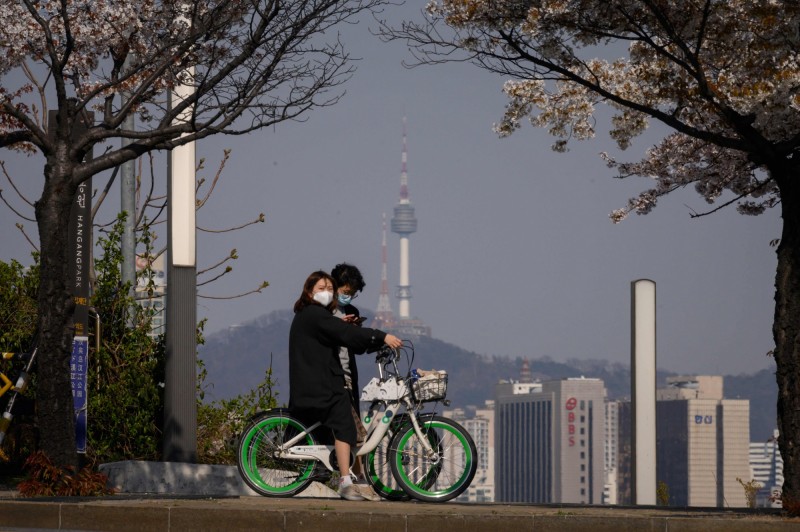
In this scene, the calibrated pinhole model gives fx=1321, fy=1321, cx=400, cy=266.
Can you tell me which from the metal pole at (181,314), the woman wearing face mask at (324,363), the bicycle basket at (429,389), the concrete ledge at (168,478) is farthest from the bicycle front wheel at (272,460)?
the metal pole at (181,314)

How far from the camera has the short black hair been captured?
11.0 metres

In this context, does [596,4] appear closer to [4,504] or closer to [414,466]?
[414,466]

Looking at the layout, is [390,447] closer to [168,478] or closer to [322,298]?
[322,298]

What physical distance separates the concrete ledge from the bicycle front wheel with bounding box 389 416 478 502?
3171 millimetres

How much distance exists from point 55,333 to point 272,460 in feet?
7.09

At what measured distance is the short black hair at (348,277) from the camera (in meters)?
11.0

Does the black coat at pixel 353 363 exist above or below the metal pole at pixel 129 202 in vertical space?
below

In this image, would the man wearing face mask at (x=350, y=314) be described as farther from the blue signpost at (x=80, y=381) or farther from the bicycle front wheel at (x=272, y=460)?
the blue signpost at (x=80, y=381)

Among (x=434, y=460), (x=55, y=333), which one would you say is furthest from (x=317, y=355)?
(x=55, y=333)

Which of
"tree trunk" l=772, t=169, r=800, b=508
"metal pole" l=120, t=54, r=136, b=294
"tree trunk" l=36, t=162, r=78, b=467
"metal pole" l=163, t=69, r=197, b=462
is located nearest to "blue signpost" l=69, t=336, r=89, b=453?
"metal pole" l=163, t=69, r=197, b=462

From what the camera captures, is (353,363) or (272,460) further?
(353,363)

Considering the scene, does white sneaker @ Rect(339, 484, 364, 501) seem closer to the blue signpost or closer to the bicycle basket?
the bicycle basket

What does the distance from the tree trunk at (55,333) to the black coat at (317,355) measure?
2.03m

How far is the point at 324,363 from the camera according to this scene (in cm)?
1050
